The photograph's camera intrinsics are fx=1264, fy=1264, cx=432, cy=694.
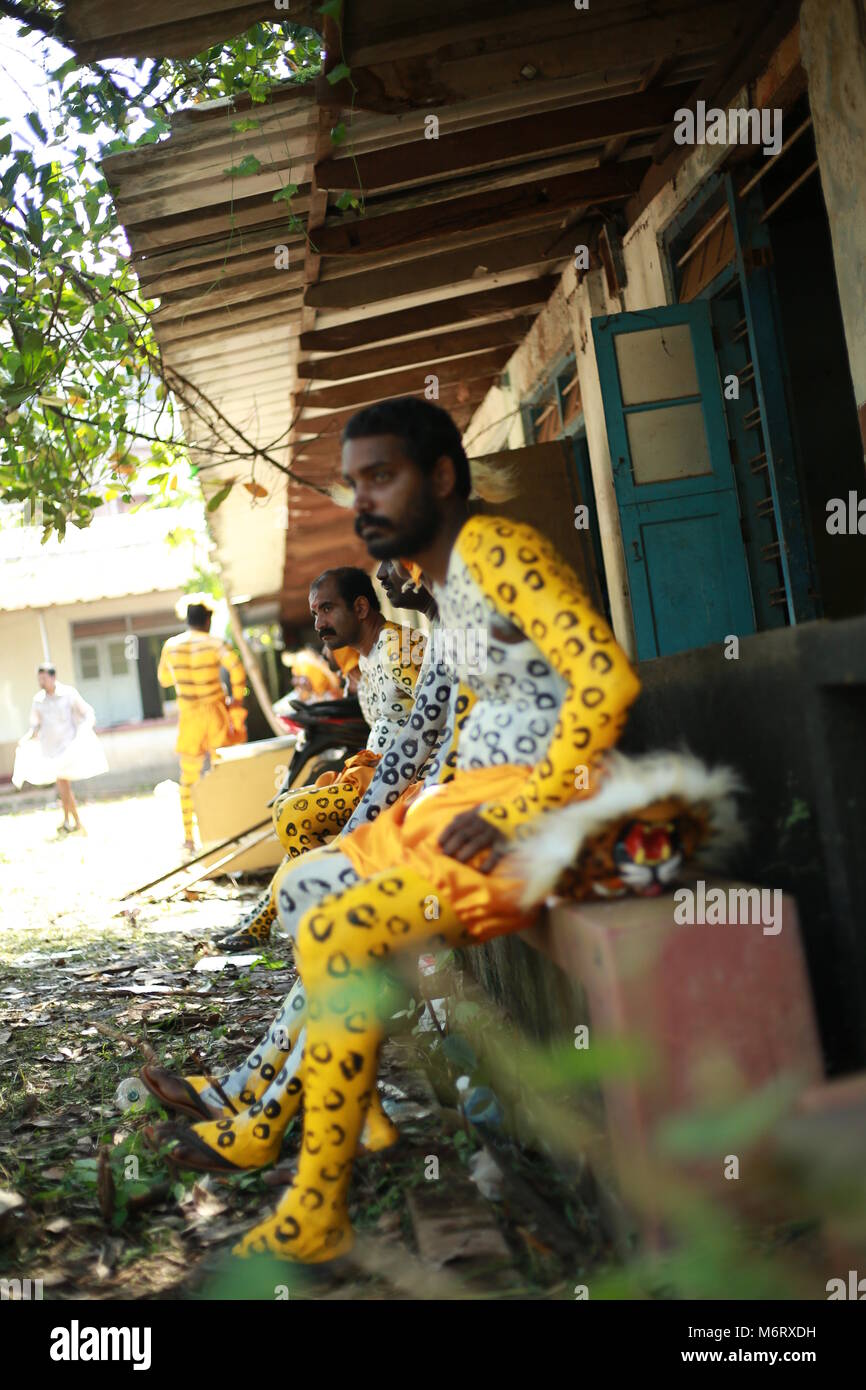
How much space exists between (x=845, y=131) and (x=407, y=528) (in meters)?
2.89

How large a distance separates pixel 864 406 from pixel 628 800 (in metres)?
2.76

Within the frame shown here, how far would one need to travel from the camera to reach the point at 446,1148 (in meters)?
3.32

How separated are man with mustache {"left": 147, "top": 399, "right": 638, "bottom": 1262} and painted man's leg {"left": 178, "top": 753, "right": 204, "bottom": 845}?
8936mm

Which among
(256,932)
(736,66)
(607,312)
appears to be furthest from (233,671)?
(736,66)

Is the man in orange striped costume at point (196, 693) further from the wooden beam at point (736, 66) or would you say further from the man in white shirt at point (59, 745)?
the wooden beam at point (736, 66)

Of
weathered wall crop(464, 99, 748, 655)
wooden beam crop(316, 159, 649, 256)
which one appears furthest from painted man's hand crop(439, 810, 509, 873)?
weathered wall crop(464, 99, 748, 655)

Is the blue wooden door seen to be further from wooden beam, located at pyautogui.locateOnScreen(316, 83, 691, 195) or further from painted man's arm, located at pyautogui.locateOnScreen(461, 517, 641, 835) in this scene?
painted man's arm, located at pyautogui.locateOnScreen(461, 517, 641, 835)

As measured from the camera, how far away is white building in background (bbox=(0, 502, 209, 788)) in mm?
24734

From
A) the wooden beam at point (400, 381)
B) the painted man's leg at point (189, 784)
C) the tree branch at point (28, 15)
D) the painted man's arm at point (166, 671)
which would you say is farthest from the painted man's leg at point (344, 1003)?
the painted man's arm at point (166, 671)

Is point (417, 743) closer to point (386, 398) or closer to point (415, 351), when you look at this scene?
point (415, 351)

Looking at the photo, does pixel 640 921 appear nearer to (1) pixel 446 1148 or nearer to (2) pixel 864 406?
(1) pixel 446 1148

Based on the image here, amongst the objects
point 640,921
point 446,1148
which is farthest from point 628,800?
point 446,1148

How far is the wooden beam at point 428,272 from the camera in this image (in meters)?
6.70

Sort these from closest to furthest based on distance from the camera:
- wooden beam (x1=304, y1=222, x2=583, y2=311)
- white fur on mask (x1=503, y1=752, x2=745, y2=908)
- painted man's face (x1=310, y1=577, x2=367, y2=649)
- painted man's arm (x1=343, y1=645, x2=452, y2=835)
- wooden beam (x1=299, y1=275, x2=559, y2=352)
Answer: white fur on mask (x1=503, y1=752, x2=745, y2=908) < painted man's arm (x1=343, y1=645, x2=452, y2=835) < painted man's face (x1=310, y1=577, x2=367, y2=649) < wooden beam (x1=304, y1=222, x2=583, y2=311) < wooden beam (x1=299, y1=275, x2=559, y2=352)
